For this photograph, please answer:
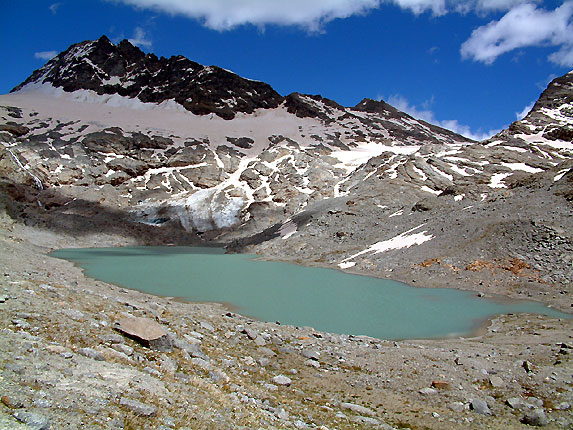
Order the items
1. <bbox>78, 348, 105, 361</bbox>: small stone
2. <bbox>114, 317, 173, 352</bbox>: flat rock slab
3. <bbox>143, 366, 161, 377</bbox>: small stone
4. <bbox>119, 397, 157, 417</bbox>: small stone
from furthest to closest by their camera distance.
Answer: <bbox>114, 317, 173, 352</bbox>: flat rock slab, <bbox>143, 366, 161, 377</bbox>: small stone, <bbox>78, 348, 105, 361</bbox>: small stone, <bbox>119, 397, 157, 417</bbox>: small stone

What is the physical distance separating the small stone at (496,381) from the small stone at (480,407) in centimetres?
166

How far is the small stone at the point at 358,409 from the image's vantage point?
410 inches

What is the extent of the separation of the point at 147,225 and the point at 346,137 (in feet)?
301

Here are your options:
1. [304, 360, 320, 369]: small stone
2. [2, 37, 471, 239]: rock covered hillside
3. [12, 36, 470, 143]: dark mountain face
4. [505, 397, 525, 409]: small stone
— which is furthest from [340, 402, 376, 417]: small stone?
[12, 36, 470, 143]: dark mountain face

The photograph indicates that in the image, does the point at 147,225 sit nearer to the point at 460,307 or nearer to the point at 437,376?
the point at 460,307

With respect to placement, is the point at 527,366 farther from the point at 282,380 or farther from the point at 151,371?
the point at 151,371

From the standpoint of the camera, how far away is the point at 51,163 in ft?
344

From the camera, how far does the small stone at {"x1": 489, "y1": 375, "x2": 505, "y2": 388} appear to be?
12.9m

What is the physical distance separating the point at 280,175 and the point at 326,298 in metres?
80.5

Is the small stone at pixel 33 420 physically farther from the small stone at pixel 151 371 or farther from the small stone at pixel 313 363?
the small stone at pixel 313 363

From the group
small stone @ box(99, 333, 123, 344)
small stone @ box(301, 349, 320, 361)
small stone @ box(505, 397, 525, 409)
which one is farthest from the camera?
small stone @ box(301, 349, 320, 361)

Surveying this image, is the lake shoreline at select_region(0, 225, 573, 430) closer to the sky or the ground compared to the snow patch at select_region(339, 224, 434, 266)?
closer to the ground

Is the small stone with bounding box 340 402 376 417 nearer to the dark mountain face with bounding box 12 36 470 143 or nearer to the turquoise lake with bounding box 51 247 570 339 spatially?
the turquoise lake with bounding box 51 247 570 339

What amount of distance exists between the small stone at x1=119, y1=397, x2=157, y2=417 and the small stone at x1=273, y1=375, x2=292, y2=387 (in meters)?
5.46
